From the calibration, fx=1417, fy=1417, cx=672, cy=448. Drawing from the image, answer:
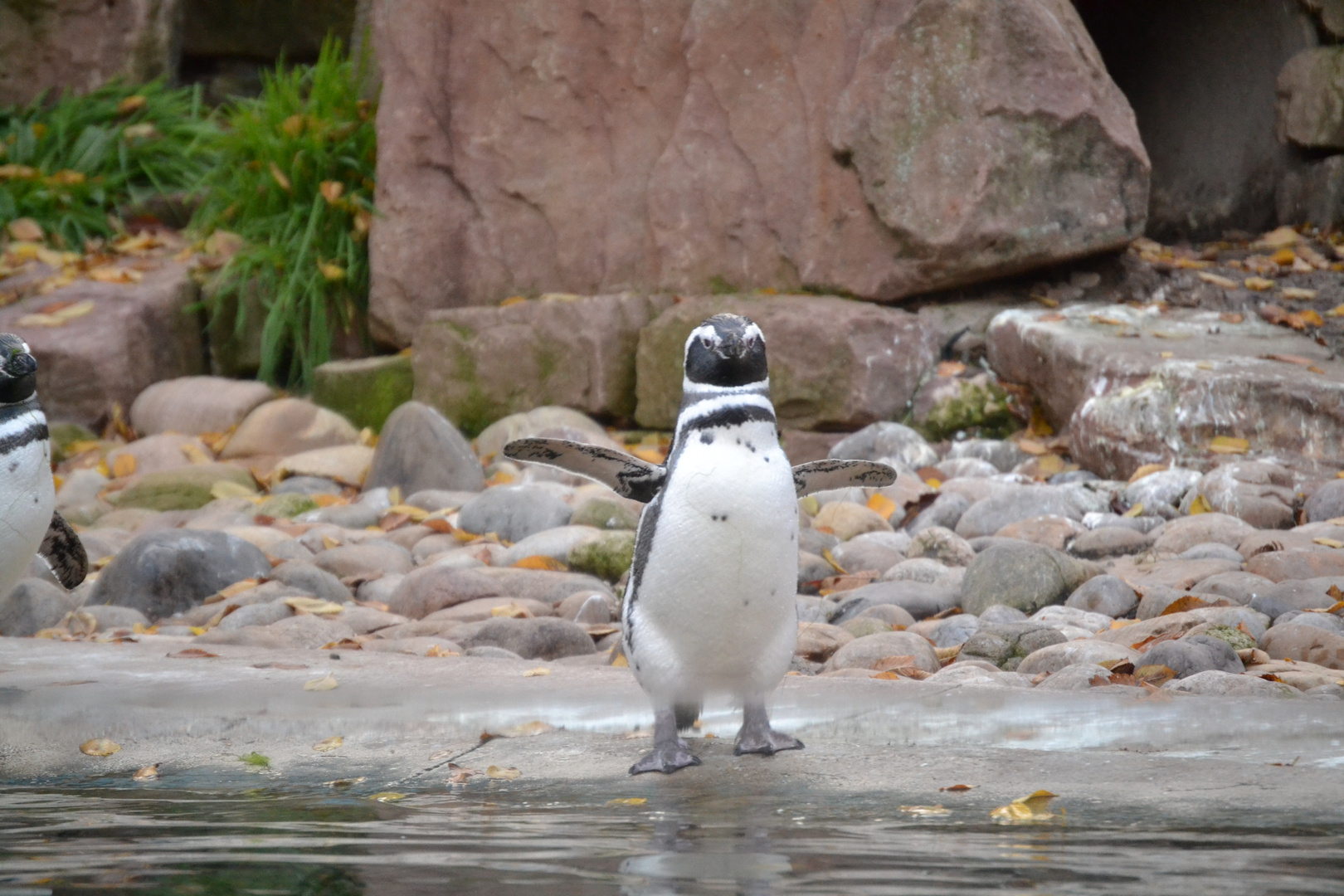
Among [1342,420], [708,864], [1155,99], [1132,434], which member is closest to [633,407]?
[1132,434]

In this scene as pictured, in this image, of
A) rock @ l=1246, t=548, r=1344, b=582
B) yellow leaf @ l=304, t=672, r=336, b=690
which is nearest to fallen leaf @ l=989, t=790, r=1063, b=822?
yellow leaf @ l=304, t=672, r=336, b=690

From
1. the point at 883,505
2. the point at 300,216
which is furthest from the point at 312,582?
the point at 300,216

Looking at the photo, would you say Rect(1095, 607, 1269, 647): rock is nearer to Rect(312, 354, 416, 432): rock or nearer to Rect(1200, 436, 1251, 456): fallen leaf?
Rect(1200, 436, 1251, 456): fallen leaf

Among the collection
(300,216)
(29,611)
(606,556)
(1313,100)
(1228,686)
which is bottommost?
(29,611)

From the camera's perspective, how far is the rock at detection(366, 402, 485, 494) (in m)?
6.50

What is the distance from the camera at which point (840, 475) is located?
3199 millimetres

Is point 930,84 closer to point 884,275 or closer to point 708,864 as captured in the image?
point 884,275

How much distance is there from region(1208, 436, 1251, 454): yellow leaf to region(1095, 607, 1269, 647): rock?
6.61 ft

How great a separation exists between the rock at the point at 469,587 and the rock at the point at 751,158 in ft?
9.45

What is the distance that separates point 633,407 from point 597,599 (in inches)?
116

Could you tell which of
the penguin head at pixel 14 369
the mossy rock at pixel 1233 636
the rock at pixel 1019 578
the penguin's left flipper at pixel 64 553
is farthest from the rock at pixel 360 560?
the mossy rock at pixel 1233 636

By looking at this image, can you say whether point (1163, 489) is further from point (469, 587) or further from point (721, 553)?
point (721, 553)

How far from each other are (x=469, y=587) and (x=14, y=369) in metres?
1.56

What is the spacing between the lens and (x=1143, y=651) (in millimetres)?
3656
